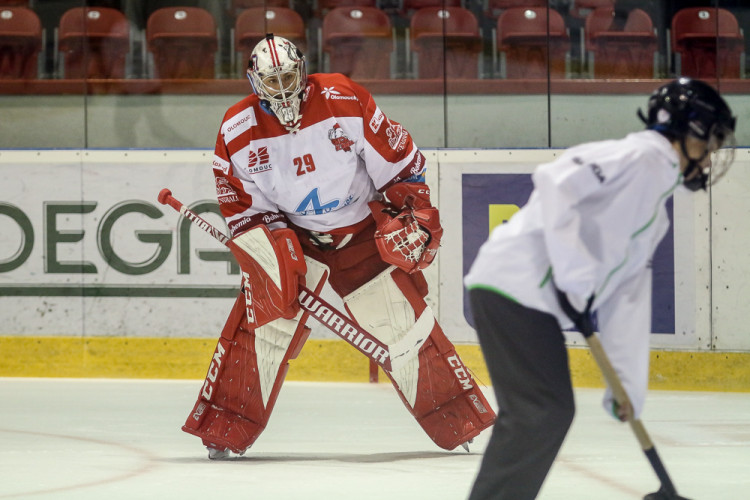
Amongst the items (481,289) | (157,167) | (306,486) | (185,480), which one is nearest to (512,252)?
(481,289)

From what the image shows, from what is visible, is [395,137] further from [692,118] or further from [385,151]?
[692,118]

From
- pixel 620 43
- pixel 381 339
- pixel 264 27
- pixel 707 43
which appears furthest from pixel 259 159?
pixel 707 43

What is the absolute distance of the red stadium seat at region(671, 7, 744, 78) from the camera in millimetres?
5281

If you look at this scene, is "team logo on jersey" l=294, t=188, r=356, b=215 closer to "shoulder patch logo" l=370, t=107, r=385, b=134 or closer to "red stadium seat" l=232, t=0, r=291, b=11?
"shoulder patch logo" l=370, t=107, r=385, b=134

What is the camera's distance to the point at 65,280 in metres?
5.41

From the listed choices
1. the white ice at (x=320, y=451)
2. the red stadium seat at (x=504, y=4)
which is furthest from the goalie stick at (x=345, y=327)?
the red stadium seat at (x=504, y=4)

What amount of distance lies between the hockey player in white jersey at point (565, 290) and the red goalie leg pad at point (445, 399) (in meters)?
1.45

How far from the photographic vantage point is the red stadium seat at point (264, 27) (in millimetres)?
5633

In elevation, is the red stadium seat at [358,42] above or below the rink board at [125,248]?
above

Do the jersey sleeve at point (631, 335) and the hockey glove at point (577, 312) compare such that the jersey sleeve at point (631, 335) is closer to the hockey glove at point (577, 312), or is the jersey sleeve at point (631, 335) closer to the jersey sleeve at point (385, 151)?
the hockey glove at point (577, 312)

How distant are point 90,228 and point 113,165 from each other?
302 mm

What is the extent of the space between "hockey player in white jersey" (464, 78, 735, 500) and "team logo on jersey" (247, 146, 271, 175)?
59.5 inches

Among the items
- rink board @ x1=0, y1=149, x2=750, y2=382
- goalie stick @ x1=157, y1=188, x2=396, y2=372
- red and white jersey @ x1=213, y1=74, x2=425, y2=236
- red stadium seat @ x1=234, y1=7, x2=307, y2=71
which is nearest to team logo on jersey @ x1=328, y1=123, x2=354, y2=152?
red and white jersey @ x1=213, y1=74, x2=425, y2=236

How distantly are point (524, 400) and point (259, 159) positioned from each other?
1.65m
